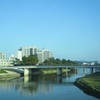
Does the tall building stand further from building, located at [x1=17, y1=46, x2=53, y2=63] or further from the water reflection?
the water reflection

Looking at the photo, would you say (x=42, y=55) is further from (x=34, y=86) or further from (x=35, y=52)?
(x=34, y=86)

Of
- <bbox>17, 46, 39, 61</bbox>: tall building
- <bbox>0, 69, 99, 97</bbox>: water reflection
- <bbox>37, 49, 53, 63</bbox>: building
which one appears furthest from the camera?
<bbox>17, 46, 39, 61</bbox>: tall building

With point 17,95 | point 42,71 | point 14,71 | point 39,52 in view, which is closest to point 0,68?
point 14,71

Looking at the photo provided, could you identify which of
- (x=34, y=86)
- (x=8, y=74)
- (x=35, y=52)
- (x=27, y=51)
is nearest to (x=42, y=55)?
(x=35, y=52)

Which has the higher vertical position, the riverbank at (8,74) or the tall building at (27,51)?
the tall building at (27,51)

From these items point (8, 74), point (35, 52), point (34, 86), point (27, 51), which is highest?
point (27, 51)

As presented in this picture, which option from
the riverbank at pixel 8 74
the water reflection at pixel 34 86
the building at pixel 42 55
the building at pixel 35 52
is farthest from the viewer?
the building at pixel 35 52

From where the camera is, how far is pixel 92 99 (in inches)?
1396

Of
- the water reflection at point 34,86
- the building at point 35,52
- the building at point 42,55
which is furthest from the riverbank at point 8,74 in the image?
the building at point 35,52

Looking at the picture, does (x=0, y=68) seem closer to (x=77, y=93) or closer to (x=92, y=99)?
(x=77, y=93)

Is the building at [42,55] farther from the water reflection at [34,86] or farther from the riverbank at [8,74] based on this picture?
the water reflection at [34,86]

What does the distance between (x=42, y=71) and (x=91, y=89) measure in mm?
63404

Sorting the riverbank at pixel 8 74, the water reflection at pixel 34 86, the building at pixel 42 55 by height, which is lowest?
the water reflection at pixel 34 86

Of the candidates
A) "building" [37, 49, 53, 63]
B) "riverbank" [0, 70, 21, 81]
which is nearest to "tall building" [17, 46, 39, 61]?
"building" [37, 49, 53, 63]
